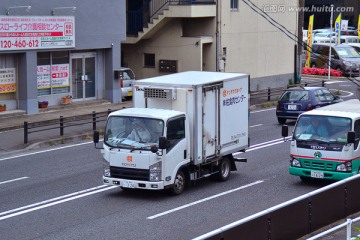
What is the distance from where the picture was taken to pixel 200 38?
38.9m

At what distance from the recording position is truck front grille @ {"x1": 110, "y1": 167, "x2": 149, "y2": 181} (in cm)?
1708

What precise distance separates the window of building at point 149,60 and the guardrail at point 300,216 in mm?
26508

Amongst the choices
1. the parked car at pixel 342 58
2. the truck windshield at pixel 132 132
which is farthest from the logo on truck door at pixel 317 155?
the parked car at pixel 342 58

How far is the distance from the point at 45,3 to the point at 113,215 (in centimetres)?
1798

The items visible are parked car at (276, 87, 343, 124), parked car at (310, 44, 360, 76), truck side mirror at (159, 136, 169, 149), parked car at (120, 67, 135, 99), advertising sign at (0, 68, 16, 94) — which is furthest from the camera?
parked car at (310, 44, 360, 76)

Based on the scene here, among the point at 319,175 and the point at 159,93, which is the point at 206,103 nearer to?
the point at 159,93

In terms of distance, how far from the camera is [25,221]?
15438 mm

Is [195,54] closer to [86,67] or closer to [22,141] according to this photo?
[86,67]

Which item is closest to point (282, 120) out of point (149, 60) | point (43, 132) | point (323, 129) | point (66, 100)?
point (66, 100)

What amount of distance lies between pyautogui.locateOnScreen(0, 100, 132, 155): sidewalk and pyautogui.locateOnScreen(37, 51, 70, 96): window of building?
2.77 ft

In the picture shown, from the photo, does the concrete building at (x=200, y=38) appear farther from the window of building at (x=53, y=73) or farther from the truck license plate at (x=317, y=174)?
the truck license plate at (x=317, y=174)

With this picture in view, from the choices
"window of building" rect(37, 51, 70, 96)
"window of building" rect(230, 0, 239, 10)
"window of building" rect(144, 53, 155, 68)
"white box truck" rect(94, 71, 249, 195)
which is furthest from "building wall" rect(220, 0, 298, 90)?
"white box truck" rect(94, 71, 249, 195)

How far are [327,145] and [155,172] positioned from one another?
15.0 feet

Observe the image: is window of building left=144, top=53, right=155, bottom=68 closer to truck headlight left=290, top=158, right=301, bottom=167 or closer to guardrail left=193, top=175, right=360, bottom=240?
truck headlight left=290, top=158, right=301, bottom=167
